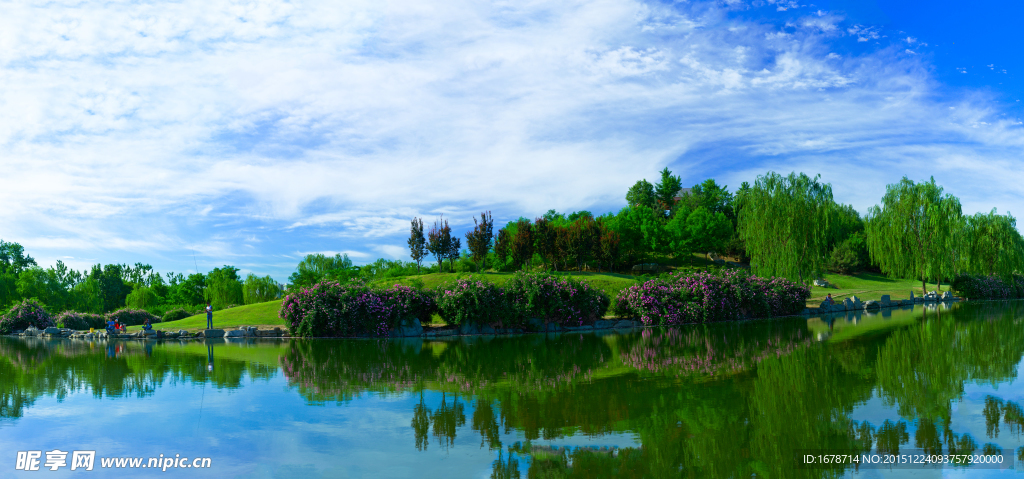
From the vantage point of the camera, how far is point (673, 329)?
22.2 metres

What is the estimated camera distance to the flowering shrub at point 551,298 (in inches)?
883

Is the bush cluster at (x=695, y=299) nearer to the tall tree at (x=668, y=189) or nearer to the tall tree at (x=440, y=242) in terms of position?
the tall tree at (x=440, y=242)

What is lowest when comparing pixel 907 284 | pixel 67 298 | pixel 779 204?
pixel 907 284

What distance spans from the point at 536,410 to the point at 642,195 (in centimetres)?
7413

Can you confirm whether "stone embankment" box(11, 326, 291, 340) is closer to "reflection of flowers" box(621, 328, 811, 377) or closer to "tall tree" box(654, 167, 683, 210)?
"reflection of flowers" box(621, 328, 811, 377)

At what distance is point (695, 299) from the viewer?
82.4 ft

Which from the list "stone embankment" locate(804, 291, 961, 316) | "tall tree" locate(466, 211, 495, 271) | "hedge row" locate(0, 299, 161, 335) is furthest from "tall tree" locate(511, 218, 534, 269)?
"hedge row" locate(0, 299, 161, 335)

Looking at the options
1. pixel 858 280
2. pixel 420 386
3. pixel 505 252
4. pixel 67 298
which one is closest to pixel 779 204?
pixel 505 252

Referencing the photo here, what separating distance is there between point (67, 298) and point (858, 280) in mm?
67797

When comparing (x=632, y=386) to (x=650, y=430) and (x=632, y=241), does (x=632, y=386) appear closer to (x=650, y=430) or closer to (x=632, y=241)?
(x=650, y=430)

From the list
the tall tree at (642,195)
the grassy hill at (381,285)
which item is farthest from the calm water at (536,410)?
the tall tree at (642,195)

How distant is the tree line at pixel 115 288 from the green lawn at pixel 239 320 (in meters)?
17.8

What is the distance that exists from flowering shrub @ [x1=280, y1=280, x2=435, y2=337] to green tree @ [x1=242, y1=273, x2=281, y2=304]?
2866 cm

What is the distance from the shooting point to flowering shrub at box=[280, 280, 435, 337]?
21891mm
